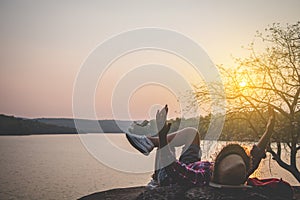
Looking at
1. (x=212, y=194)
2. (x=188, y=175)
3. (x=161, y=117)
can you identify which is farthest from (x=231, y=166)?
(x=161, y=117)

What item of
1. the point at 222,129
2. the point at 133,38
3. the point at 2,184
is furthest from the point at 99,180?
the point at 133,38

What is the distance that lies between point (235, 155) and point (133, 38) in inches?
133

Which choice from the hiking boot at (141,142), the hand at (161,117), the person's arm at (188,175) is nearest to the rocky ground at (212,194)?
the person's arm at (188,175)

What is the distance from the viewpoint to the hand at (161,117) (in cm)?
356

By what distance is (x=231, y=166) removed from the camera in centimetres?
382

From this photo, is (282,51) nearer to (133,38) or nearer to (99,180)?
(133,38)

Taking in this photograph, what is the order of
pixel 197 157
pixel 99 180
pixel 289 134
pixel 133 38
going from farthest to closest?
pixel 99 180
pixel 289 134
pixel 133 38
pixel 197 157

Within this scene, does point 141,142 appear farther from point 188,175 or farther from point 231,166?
point 231,166

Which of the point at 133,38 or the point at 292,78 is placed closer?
the point at 133,38

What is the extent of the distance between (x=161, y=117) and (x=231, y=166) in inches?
37.9

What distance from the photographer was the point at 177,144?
162 inches

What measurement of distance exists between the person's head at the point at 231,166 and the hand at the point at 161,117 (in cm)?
82

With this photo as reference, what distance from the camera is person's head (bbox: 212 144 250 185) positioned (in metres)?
3.83

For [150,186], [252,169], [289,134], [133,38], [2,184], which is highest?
[133,38]
